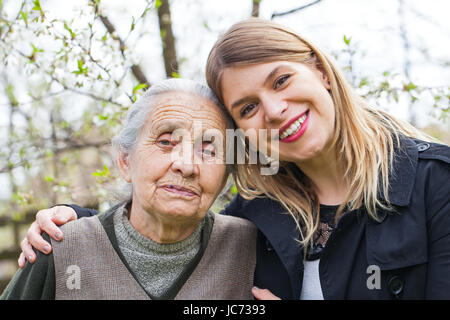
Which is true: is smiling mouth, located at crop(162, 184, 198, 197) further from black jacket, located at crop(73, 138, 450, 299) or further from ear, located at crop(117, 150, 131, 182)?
black jacket, located at crop(73, 138, 450, 299)

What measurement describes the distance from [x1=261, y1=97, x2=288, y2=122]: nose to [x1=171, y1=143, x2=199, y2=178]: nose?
41 centimetres

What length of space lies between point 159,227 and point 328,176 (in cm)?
92

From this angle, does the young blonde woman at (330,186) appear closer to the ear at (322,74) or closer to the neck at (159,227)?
the ear at (322,74)

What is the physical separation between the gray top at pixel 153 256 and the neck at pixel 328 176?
0.72m

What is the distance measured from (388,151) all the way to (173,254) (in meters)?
1.19

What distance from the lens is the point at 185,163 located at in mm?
1803

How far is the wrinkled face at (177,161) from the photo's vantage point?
Result: 1796 mm

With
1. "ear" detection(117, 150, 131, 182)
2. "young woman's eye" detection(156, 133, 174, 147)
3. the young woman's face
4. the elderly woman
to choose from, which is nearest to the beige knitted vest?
the elderly woman

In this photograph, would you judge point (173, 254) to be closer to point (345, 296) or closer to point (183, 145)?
point (183, 145)

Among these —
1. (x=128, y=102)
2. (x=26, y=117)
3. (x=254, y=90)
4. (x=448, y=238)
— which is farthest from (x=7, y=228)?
(x=448, y=238)

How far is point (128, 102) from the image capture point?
2861mm

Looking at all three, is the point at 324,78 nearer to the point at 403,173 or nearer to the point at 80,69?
the point at 403,173

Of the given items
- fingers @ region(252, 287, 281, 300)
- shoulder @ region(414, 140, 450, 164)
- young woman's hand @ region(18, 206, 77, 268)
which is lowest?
fingers @ region(252, 287, 281, 300)

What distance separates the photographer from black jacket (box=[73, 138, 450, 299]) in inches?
64.0
